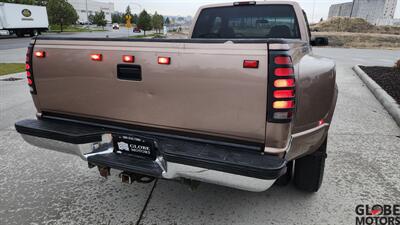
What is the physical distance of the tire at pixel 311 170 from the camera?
9.62 ft

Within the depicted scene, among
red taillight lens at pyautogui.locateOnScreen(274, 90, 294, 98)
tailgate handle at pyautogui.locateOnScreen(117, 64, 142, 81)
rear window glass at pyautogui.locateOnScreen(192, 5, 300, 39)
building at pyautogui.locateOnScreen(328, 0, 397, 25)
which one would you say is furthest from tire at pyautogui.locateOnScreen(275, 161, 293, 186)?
building at pyautogui.locateOnScreen(328, 0, 397, 25)

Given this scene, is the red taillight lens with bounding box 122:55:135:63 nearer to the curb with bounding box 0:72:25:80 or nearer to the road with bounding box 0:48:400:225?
the road with bounding box 0:48:400:225

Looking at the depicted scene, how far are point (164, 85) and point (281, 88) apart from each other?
0.86 m

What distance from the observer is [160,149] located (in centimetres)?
234

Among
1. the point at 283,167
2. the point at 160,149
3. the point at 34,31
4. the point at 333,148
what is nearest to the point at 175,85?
the point at 160,149

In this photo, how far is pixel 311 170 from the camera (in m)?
2.99

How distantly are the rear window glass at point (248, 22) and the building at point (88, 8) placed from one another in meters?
116

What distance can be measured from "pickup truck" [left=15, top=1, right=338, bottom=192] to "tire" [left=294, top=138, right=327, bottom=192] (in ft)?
0.04

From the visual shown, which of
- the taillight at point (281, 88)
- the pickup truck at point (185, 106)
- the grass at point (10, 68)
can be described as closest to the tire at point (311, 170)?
the pickup truck at point (185, 106)

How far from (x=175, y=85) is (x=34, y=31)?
3968 centimetres

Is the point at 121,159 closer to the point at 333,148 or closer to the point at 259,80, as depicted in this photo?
the point at 259,80

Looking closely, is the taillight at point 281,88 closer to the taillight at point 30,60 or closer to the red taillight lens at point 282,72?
the red taillight lens at point 282,72

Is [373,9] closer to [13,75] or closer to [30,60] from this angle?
[13,75]

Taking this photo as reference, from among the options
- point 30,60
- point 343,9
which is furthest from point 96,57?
point 343,9
